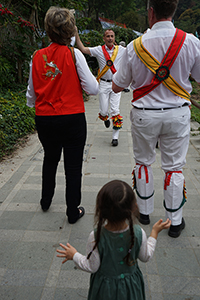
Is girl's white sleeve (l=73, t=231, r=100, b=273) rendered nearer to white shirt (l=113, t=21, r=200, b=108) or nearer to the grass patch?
white shirt (l=113, t=21, r=200, b=108)

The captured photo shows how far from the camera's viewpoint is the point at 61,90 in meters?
2.39

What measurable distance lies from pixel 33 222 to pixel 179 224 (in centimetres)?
144

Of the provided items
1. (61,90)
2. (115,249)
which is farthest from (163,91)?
(115,249)

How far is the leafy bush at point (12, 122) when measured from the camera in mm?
5105

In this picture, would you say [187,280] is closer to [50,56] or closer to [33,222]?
[33,222]

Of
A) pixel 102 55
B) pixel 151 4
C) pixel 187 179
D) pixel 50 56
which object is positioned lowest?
pixel 187 179

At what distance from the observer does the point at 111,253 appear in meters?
1.46

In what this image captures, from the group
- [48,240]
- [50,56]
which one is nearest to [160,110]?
[50,56]

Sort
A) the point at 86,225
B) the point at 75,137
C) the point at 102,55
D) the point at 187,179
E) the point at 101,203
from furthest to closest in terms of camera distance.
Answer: the point at 102,55 < the point at 187,179 < the point at 86,225 < the point at 75,137 < the point at 101,203

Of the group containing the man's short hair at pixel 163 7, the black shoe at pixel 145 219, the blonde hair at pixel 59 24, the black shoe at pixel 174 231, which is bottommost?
the black shoe at pixel 145 219

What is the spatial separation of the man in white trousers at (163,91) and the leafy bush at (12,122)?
301 cm

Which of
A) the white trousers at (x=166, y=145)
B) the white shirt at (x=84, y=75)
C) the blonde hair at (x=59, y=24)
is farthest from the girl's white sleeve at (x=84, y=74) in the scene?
the white trousers at (x=166, y=145)

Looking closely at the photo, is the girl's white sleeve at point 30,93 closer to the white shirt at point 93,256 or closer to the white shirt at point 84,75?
the white shirt at point 84,75

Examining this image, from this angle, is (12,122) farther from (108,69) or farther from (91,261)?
(91,261)
